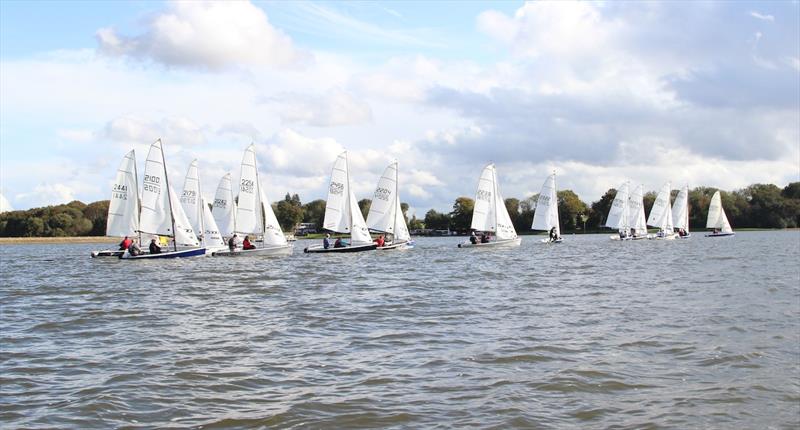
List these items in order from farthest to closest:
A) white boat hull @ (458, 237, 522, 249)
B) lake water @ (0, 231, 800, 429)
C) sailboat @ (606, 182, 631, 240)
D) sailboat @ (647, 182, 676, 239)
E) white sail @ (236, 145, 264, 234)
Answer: sailboat @ (647, 182, 676, 239) → sailboat @ (606, 182, 631, 240) → white boat hull @ (458, 237, 522, 249) → white sail @ (236, 145, 264, 234) → lake water @ (0, 231, 800, 429)

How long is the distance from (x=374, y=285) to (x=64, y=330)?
12236 mm

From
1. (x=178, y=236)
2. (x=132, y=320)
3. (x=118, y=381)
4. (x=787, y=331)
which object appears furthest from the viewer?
(x=178, y=236)

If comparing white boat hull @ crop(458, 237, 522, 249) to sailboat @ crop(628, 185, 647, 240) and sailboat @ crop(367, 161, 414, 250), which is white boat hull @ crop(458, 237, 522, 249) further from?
sailboat @ crop(628, 185, 647, 240)

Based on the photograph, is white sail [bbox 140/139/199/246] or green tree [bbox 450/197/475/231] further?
green tree [bbox 450/197/475/231]

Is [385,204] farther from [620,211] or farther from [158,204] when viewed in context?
[620,211]

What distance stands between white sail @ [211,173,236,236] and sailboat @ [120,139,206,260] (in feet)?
17.0

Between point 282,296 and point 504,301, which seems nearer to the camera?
point 504,301

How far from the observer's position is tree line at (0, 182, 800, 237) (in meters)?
132

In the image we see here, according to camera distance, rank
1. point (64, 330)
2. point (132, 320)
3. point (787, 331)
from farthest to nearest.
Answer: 1. point (132, 320)
2. point (64, 330)
3. point (787, 331)

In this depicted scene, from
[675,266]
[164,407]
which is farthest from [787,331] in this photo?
[675,266]

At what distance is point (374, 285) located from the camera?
2623cm

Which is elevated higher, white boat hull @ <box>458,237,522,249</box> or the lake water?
white boat hull @ <box>458,237,522,249</box>

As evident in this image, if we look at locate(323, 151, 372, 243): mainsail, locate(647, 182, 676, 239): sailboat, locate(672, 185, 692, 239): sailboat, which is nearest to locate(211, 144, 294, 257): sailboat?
locate(323, 151, 372, 243): mainsail

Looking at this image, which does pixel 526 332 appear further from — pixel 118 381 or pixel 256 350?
pixel 118 381
